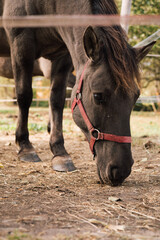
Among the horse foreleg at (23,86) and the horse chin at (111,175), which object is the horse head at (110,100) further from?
the horse foreleg at (23,86)

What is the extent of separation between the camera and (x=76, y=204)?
172 centimetres

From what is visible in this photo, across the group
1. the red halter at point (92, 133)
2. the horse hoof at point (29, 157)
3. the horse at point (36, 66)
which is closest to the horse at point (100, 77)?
the red halter at point (92, 133)

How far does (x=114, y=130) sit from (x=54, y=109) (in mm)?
1397

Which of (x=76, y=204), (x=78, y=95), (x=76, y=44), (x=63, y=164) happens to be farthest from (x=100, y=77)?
(x=63, y=164)

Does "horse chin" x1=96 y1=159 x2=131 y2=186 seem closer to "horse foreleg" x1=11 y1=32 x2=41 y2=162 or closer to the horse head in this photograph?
the horse head

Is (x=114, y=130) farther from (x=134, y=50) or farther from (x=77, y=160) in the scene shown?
(x=77, y=160)

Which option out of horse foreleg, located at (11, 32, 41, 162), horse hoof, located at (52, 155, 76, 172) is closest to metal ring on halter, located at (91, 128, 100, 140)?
horse hoof, located at (52, 155, 76, 172)

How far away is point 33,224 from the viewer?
135 cm

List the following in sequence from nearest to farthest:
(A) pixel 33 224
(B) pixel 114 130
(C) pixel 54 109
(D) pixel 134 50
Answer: (A) pixel 33 224
(B) pixel 114 130
(D) pixel 134 50
(C) pixel 54 109

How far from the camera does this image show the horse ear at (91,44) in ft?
6.63

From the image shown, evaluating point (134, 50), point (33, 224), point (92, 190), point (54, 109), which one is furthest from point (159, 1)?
point (33, 224)

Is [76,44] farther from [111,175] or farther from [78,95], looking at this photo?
[111,175]

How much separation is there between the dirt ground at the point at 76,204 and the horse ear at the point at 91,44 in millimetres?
912

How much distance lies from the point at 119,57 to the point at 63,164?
118cm
